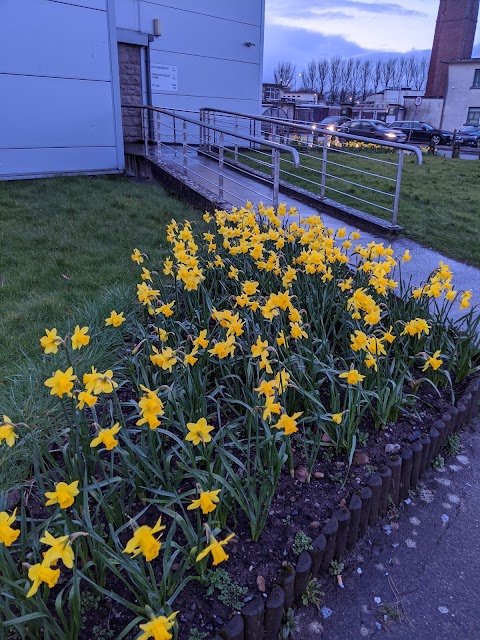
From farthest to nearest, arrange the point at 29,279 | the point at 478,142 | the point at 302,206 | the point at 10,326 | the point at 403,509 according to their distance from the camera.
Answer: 1. the point at 478,142
2. the point at 302,206
3. the point at 29,279
4. the point at 10,326
5. the point at 403,509

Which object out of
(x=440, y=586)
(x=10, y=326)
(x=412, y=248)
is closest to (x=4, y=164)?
(x=10, y=326)

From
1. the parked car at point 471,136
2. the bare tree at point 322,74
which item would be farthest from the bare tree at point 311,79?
the parked car at point 471,136

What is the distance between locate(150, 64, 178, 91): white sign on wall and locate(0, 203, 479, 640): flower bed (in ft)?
32.0

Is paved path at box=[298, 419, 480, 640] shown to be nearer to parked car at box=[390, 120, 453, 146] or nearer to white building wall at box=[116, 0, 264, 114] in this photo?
white building wall at box=[116, 0, 264, 114]

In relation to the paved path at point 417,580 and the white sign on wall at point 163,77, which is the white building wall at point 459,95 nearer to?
the white sign on wall at point 163,77

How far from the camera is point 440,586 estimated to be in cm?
197

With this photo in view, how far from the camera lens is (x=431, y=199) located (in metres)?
8.71

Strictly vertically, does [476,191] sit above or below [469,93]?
below

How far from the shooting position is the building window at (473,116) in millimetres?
43594

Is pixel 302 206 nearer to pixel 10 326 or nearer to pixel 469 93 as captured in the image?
pixel 10 326

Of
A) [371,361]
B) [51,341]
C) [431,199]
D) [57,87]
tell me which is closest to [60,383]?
[51,341]

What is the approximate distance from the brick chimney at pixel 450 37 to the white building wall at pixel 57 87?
4575 centimetres

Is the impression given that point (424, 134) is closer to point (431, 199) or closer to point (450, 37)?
point (450, 37)

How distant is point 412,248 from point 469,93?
46482 mm
